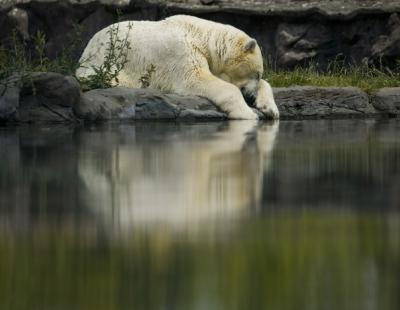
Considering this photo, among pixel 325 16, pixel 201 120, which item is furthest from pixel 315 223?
pixel 325 16

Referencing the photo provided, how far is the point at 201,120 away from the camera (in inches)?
486

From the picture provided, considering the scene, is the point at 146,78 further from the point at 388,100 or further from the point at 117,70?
the point at 388,100

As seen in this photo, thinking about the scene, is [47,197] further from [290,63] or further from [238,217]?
[290,63]

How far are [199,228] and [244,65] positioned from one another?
10115mm

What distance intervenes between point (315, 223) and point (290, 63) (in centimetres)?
1281

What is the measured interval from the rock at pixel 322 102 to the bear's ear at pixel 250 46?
2.26ft

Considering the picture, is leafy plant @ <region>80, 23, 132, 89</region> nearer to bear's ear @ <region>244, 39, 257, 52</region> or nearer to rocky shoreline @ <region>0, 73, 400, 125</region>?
rocky shoreline @ <region>0, 73, 400, 125</region>

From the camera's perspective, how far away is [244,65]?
13906 mm

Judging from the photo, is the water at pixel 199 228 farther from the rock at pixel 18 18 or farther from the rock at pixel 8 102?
the rock at pixel 18 18

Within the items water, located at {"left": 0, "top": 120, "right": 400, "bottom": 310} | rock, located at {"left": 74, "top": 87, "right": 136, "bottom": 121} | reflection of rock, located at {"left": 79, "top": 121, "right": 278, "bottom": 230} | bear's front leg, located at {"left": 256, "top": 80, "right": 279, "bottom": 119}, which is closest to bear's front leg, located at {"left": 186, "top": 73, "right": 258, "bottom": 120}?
bear's front leg, located at {"left": 256, "top": 80, "right": 279, "bottom": 119}

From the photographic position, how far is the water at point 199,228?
113 inches

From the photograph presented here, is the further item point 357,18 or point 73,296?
point 357,18

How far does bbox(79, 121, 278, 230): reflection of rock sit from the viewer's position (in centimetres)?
434

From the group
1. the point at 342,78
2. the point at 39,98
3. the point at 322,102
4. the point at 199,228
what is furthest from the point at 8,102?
the point at 199,228
